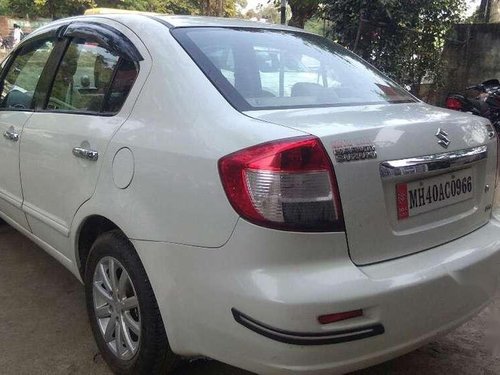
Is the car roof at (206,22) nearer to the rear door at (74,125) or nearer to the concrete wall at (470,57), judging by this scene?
the rear door at (74,125)

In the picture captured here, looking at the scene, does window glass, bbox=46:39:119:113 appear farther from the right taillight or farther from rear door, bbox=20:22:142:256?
the right taillight

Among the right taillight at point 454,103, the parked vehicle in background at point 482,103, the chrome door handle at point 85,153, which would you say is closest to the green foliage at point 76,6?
the parked vehicle in background at point 482,103

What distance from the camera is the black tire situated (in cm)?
219

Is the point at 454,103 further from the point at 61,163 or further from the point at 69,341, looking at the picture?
the point at 69,341

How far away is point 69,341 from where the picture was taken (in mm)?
2869

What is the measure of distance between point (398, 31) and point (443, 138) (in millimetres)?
6790

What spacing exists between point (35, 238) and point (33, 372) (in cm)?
94

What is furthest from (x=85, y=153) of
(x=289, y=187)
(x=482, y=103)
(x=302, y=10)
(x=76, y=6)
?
(x=76, y=6)

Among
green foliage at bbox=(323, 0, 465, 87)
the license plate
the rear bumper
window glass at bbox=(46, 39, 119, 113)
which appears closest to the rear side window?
window glass at bbox=(46, 39, 119, 113)

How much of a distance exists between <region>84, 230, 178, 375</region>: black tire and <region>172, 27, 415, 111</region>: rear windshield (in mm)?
775

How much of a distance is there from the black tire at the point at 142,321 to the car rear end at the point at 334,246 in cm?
12

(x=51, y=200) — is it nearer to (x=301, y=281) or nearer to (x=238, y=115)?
(x=238, y=115)

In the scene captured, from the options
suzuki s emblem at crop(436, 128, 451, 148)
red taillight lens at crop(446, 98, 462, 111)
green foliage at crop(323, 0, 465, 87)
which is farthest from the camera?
green foliage at crop(323, 0, 465, 87)

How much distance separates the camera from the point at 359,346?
1.84 m
